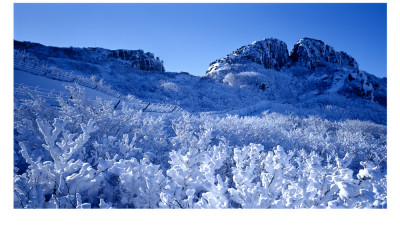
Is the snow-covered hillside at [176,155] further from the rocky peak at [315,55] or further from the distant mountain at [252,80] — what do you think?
the rocky peak at [315,55]

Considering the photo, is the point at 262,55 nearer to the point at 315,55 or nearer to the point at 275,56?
the point at 275,56

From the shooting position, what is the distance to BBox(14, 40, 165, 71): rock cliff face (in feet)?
78.5

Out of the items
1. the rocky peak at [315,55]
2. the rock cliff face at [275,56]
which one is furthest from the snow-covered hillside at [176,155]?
the rock cliff face at [275,56]

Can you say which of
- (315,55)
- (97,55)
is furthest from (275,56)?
(97,55)

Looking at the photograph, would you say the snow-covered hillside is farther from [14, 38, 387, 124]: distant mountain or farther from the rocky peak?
the rocky peak

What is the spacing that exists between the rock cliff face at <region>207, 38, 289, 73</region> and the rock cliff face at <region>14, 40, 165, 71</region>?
11.8m

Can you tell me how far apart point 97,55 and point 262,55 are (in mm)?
27917

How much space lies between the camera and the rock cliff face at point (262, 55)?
34.4m

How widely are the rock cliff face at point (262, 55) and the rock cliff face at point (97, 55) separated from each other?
11835 millimetres

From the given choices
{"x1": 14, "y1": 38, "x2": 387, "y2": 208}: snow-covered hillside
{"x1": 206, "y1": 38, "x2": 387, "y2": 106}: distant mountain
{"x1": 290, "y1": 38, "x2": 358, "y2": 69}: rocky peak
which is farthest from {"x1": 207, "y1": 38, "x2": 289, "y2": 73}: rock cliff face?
{"x1": 14, "y1": 38, "x2": 387, "y2": 208}: snow-covered hillside
